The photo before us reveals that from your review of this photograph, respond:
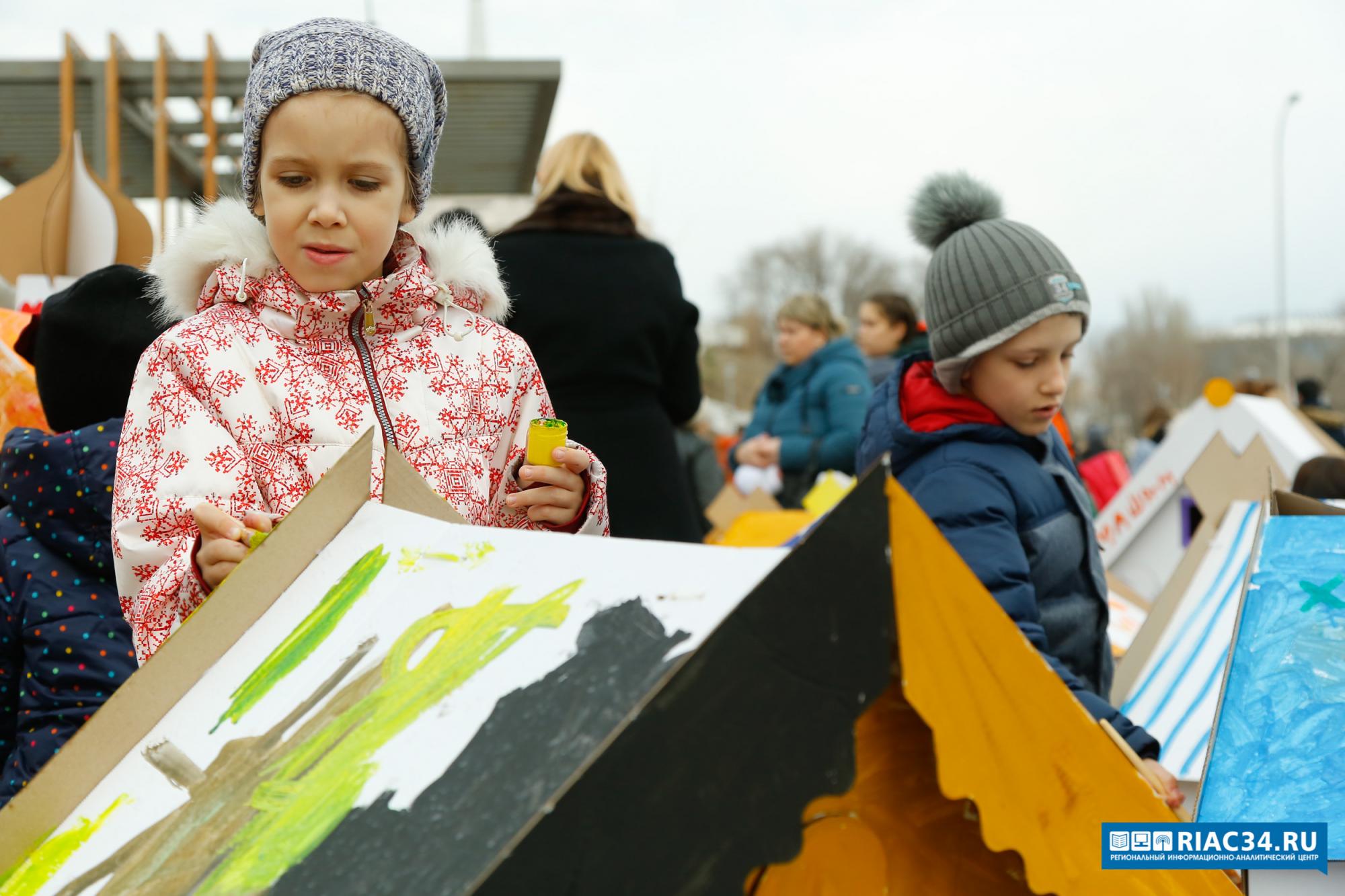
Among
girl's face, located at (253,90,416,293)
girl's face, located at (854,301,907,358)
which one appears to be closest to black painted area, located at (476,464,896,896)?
girl's face, located at (253,90,416,293)

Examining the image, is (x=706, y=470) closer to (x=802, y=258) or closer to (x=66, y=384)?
(x=66, y=384)

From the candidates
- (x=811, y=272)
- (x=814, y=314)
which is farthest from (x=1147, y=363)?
(x=814, y=314)

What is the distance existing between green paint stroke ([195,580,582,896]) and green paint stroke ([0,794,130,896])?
246 mm

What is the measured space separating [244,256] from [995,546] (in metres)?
1.31

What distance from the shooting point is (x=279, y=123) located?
5.83ft

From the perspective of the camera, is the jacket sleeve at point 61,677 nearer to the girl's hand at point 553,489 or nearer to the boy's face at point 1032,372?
the girl's hand at point 553,489

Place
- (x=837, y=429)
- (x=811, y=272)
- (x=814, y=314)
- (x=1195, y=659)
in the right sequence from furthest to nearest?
(x=811, y=272) → (x=814, y=314) → (x=837, y=429) → (x=1195, y=659)

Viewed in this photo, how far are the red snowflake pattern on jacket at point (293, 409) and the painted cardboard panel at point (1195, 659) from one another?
3.95ft

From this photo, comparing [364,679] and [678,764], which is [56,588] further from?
[678,764]

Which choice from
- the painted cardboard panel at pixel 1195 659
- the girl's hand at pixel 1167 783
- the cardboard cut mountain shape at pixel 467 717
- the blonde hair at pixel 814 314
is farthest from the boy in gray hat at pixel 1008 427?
the blonde hair at pixel 814 314

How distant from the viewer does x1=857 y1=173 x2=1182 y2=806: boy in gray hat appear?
7.80 ft

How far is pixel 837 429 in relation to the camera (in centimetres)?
553

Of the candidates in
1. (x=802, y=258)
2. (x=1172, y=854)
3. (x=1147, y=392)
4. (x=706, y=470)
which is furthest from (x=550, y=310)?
(x=1147, y=392)

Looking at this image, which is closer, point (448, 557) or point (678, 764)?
point (678, 764)
